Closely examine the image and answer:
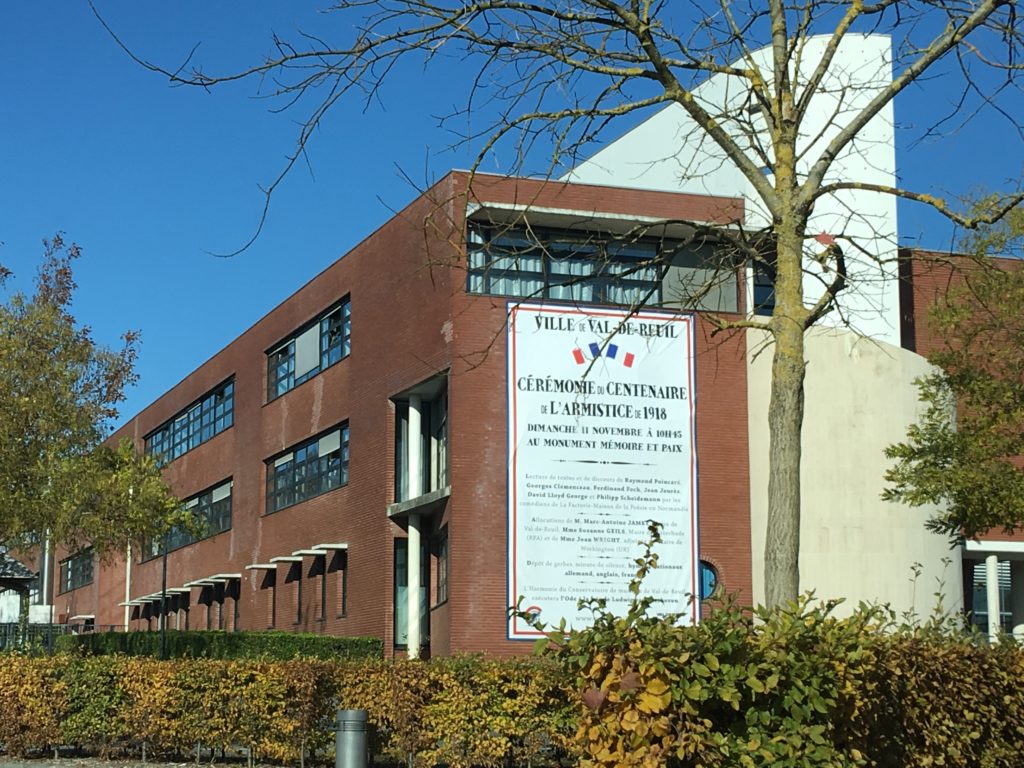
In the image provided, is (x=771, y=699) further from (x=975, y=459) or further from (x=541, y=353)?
(x=541, y=353)

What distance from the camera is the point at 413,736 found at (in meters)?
13.8

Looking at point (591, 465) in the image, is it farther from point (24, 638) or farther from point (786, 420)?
point (786, 420)

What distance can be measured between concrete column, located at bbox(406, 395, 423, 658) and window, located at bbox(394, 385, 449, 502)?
0.13 m

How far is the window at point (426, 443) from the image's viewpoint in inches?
1268

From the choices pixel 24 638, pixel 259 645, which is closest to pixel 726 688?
pixel 24 638

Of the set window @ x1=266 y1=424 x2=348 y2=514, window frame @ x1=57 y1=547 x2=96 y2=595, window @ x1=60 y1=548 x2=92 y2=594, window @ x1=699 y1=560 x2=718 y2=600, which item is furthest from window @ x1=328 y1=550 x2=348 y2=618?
window @ x1=60 y1=548 x2=92 y2=594

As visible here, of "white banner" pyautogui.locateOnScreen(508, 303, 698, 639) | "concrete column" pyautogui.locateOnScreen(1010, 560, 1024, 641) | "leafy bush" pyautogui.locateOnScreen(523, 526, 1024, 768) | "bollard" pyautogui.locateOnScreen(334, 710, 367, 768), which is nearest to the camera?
"leafy bush" pyautogui.locateOnScreen(523, 526, 1024, 768)

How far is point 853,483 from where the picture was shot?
1200 inches

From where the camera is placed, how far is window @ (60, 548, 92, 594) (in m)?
66.5

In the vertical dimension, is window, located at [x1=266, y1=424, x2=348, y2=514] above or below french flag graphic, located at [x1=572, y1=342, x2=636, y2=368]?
below

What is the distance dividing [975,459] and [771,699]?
1568cm

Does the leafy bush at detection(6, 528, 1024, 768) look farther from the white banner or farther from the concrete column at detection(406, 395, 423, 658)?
the concrete column at detection(406, 395, 423, 658)

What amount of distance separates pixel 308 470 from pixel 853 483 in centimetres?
1564

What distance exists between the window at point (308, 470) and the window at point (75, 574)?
85.5 ft
